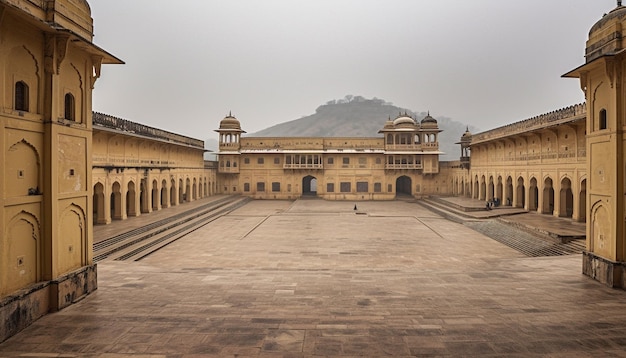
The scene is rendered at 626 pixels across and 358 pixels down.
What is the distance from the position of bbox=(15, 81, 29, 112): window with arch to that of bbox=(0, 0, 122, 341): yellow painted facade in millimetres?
15

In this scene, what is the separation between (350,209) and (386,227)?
9099mm

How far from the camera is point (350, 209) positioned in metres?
30.9

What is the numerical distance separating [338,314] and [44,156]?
6378 millimetres

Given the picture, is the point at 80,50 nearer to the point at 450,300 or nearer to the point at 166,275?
the point at 166,275

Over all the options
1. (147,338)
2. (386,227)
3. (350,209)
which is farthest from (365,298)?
(350,209)

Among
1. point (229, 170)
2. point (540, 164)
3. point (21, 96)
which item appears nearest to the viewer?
point (21, 96)

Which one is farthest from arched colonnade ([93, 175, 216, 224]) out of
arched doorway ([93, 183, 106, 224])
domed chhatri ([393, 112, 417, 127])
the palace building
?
domed chhatri ([393, 112, 417, 127])

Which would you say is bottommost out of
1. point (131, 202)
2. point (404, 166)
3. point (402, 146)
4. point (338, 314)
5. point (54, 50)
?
point (338, 314)

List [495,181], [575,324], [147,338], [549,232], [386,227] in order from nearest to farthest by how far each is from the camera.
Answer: [147,338] < [575,324] < [549,232] < [386,227] < [495,181]

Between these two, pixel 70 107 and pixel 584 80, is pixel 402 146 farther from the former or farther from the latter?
pixel 70 107

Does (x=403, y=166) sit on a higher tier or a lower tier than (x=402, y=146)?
lower

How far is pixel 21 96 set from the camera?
6941 mm

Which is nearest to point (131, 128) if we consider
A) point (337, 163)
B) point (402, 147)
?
point (337, 163)

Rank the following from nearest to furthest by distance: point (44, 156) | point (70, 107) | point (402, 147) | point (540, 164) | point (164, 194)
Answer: point (44, 156)
point (70, 107)
point (540, 164)
point (164, 194)
point (402, 147)
